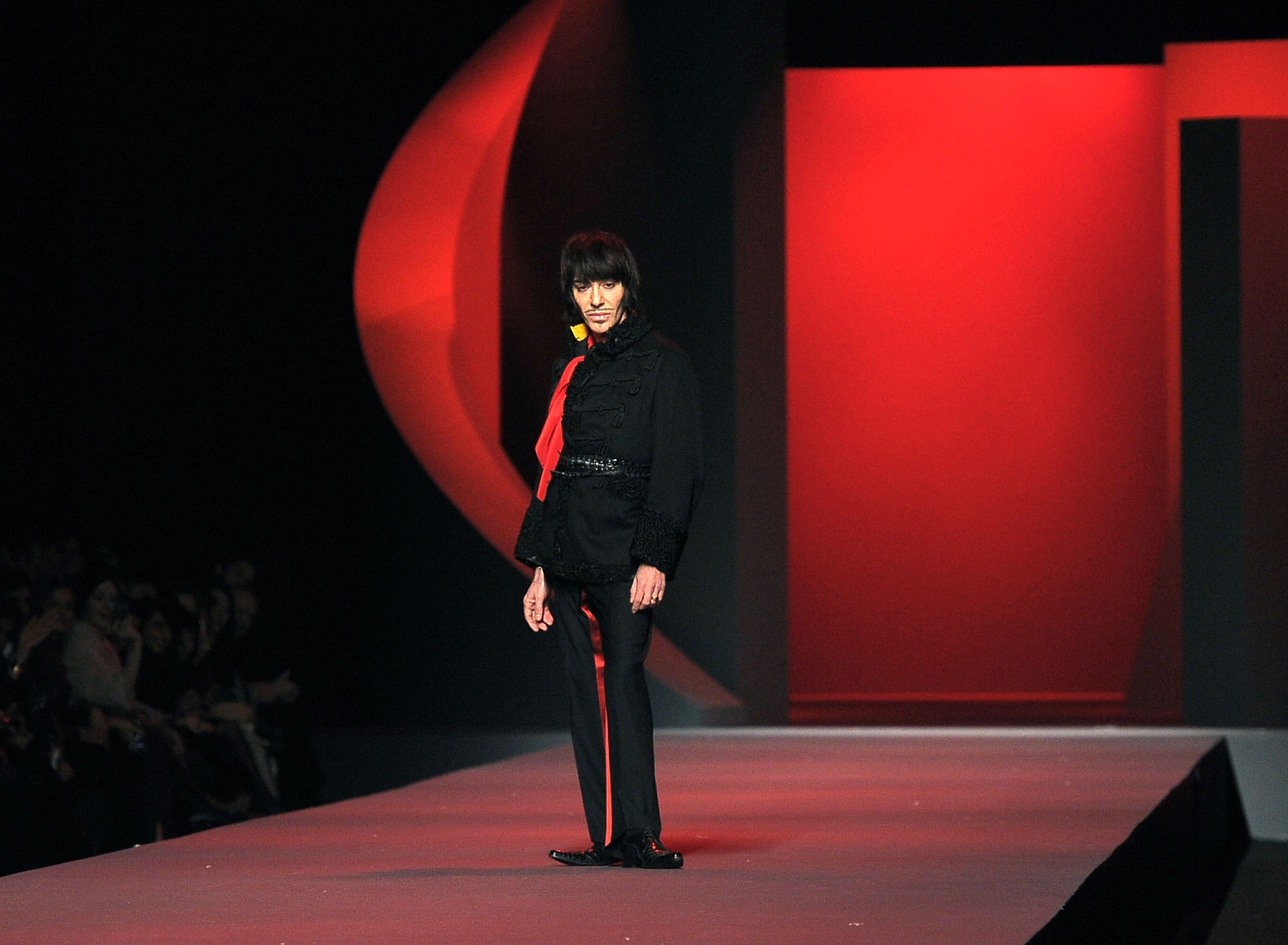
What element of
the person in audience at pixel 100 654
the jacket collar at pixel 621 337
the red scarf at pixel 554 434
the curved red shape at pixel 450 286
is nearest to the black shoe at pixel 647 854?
the red scarf at pixel 554 434

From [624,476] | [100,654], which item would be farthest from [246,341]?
[624,476]

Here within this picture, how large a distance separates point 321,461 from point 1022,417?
379 centimetres

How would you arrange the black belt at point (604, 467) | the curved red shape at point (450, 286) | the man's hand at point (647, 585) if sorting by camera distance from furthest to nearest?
the curved red shape at point (450, 286)
the black belt at point (604, 467)
the man's hand at point (647, 585)

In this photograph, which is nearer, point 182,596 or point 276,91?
point 182,596

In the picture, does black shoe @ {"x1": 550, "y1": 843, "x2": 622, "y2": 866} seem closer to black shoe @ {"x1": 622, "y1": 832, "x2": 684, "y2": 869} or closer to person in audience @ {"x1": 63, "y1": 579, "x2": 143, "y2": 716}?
black shoe @ {"x1": 622, "y1": 832, "x2": 684, "y2": 869}

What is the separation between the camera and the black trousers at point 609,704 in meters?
3.12

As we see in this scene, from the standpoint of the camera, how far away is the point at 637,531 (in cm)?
307

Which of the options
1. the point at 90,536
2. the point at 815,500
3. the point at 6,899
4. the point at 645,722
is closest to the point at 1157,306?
the point at 815,500

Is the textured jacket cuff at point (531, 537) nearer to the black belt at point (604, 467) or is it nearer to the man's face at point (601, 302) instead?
the black belt at point (604, 467)

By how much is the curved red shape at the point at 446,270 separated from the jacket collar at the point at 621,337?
3.27 m

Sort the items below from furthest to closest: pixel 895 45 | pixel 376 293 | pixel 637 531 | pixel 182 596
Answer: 1. pixel 895 45
2. pixel 376 293
3. pixel 182 596
4. pixel 637 531

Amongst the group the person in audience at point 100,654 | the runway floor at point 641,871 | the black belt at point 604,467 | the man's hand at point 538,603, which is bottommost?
the runway floor at point 641,871

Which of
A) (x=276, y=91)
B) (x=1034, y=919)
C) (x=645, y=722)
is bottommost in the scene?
(x=1034, y=919)

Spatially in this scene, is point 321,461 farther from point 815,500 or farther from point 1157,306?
point 1157,306
